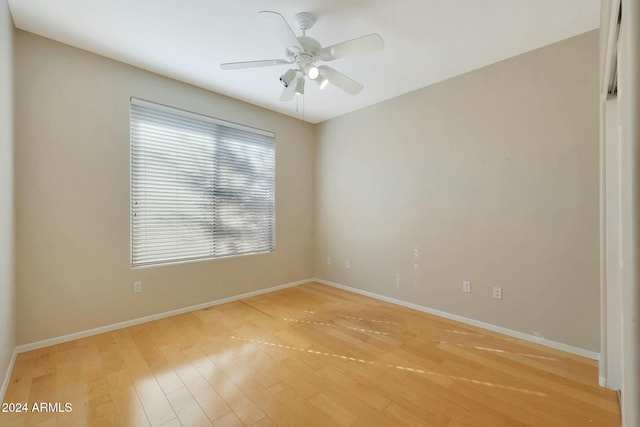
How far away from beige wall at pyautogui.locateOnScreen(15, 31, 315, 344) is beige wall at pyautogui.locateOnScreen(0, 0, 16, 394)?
0.59 ft

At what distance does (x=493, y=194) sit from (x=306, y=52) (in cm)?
219

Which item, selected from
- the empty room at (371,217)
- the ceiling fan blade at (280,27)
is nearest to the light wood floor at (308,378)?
the empty room at (371,217)

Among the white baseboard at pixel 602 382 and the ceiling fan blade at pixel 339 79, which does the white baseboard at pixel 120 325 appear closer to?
the ceiling fan blade at pixel 339 79

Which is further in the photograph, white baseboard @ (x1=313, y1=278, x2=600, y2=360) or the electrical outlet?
the electrical outlet

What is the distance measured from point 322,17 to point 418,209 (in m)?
2.19

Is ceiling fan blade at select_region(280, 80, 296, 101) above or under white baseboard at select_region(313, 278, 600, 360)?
above

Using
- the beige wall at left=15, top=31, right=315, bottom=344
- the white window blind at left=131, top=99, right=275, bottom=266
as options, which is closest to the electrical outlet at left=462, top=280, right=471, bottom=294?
the white window blind at left=131, top=99, right=275, bottom=266

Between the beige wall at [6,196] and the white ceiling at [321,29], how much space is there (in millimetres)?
359

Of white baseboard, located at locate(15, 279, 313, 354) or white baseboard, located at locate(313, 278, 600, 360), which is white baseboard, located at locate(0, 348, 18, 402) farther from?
white baseboard, located at locate(313, 278, 600, 360)

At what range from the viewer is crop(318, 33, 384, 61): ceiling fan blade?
1768 millimetres

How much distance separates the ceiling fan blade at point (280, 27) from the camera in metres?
1.59

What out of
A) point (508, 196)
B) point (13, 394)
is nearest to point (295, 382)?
point (13, 394)

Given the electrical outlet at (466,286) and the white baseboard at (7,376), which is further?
the electrical outlet at (466,286)

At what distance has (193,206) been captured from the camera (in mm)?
3162
